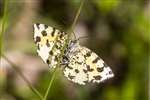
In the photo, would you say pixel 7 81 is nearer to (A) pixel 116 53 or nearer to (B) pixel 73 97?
(B) pixel 73 97

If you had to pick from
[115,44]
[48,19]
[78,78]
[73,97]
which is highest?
[78,78]

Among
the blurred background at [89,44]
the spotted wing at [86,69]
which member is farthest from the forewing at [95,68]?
the blurred background at [89,44]

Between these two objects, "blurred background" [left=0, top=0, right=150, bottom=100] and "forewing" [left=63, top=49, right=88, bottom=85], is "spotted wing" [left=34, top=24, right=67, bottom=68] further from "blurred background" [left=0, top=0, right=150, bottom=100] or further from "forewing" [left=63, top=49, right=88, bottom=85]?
"blurred background" [left=0, top=0, right=150, bottom=100]

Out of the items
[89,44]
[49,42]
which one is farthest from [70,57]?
[89,44]

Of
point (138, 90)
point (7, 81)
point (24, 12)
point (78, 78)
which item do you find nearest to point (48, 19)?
point (24, 12)

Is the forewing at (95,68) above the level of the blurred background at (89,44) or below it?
above

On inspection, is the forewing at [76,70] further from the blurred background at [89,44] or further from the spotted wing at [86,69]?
the blurred background at [89,44]

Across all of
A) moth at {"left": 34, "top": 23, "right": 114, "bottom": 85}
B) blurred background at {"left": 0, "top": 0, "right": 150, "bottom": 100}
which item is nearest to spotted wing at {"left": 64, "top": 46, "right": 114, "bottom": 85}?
moth at {"left": 34, "top": 23, "right": 114, "bottom": 85}
